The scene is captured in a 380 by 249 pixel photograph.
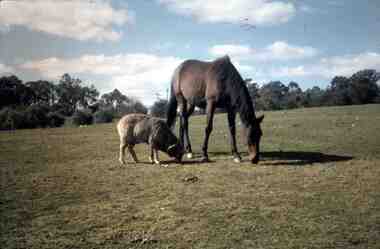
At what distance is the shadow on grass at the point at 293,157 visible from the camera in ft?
32.0

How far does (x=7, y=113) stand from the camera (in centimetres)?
2948

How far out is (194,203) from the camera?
5996 mm

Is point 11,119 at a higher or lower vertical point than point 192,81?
lower

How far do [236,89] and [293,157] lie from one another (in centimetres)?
287

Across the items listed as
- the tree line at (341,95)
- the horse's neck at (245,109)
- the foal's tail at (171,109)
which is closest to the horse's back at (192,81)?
the foal's tail at (171,109)

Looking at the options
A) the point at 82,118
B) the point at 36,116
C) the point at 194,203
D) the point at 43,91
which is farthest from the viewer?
the point at 43,91

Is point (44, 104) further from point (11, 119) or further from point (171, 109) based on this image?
point (171, 109)

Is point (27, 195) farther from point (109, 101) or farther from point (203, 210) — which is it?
point (109, 101)

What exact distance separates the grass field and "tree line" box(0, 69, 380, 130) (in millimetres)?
23858

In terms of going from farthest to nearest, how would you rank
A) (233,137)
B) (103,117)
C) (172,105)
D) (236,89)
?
(103,117) < (172,105) < (233,137) < (236,89)

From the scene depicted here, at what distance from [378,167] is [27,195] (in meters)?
8.49

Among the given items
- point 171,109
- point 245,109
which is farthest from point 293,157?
point 171,109

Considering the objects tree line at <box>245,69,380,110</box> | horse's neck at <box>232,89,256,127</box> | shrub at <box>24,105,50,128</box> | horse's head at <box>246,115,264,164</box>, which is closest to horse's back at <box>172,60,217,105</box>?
horse's neck at <box>232,89,256,127</box>

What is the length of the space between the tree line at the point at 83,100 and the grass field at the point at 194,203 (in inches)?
939
